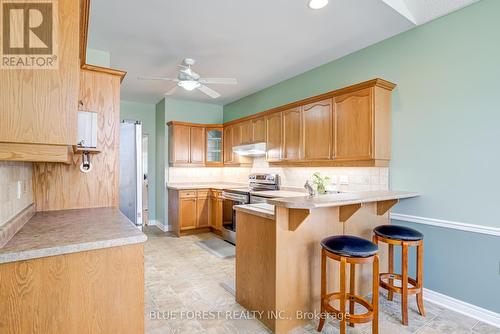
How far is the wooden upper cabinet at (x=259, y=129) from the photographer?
14.9ft

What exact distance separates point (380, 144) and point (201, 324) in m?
2.62

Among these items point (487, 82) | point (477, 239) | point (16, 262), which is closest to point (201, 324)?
point (16, 262)

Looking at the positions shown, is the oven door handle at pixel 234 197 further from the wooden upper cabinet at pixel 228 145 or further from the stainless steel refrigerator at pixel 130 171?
the stainless steel refrigerator at pixel 130 171

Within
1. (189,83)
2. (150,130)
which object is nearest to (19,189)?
(189,83)

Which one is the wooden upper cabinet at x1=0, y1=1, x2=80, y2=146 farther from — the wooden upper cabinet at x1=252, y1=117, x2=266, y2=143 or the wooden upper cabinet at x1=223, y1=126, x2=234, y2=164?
the wooden upper cabinet at x1=223, y1=126, x2=234, y2=164

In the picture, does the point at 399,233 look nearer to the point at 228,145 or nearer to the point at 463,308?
the point at 463,308

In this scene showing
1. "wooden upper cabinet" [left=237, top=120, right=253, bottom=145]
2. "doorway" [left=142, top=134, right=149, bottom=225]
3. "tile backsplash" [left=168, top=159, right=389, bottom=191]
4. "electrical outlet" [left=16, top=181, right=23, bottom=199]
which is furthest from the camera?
"doorway" [left=142, top=134, right=149, bottom=225]

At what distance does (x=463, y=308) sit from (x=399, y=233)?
958 mm

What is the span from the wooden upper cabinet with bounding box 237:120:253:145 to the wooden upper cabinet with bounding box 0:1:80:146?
A: 3.73 m

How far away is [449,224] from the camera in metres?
2.57

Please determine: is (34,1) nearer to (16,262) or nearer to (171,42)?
(16,262)

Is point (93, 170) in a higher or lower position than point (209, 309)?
higher

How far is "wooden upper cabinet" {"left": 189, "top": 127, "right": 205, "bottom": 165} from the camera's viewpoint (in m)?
5.65

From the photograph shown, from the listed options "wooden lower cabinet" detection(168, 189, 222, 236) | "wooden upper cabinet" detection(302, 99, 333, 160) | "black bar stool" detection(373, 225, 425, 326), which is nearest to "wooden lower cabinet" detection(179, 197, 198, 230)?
"wooden lower cabinet" detection(168, 189, 222, 236)
